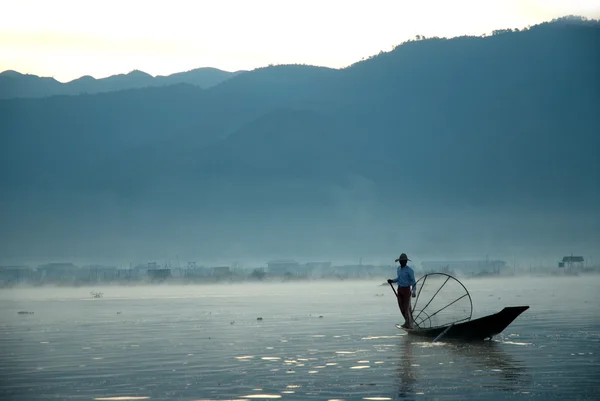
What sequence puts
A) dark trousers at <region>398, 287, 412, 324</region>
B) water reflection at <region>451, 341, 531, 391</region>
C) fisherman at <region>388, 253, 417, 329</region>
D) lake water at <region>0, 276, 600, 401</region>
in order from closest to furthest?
lake water at <region>0, 276, 600, 401</region> < water reflection at <region>451, 341, 531, 391</region> < fisherman at <region>388, 253, 417, 329</region> < dark trousers at <region>398, 287, 412, 324</region>

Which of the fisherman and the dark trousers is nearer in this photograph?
the fisherman

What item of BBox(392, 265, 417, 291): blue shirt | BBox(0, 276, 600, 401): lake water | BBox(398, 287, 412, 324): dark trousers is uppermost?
BBox(392, 265, 417, 291): blue shirt

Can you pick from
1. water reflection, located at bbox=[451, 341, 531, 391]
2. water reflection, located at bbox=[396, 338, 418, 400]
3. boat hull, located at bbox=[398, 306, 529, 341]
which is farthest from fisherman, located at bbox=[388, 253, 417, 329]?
water reflection, located at bbox=[451, 341, 531, 391]

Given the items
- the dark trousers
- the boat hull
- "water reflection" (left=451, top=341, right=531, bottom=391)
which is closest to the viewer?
"water reflection" (left=451, top=341, right=531, bottom=391)

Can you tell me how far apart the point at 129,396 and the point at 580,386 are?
33.4 feet

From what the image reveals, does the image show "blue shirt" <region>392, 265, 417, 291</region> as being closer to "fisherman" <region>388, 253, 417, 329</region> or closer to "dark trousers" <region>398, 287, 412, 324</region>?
"fisherman" <region>388, 253, 417, 329</region>

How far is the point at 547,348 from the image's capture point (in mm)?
34219

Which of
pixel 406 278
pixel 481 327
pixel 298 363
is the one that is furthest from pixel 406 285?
pixel 298 363

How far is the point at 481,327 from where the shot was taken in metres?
36.3

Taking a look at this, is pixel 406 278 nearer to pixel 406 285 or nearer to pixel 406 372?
pixel 406 285

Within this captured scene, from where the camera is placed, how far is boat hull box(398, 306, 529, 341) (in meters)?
35.6

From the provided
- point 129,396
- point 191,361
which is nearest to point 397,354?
point 191,361

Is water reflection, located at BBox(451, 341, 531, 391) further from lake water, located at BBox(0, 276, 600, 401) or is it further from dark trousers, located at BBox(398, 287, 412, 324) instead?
dark trousers, located at BBox(398, 287, 412, 324)

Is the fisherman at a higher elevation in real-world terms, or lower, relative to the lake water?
higher
